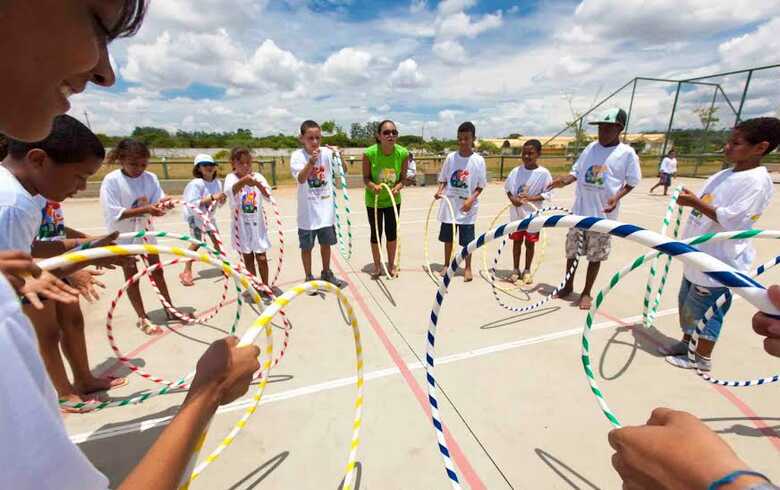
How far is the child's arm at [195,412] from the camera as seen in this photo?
3.01 feet

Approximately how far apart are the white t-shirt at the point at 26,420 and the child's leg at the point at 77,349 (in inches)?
130

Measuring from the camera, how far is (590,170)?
5.15 metres

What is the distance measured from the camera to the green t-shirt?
21.1ft

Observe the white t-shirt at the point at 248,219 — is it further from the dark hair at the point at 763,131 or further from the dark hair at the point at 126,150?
the dark hair at the point at 763,131

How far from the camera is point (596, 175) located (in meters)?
5.07

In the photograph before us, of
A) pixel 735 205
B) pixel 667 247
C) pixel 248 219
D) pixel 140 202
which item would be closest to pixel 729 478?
pixel 667 247

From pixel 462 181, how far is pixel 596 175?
2.21m

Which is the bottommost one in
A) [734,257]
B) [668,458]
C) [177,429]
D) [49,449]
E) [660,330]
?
[660,330]

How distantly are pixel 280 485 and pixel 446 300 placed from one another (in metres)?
3.65

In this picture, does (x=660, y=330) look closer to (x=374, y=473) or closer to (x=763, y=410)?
(x=763, y=410)

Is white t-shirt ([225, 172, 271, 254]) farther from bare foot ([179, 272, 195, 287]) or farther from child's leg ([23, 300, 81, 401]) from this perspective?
child's leg ([23, 300, 81, 401])

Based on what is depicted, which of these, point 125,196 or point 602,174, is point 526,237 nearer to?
point 602,174

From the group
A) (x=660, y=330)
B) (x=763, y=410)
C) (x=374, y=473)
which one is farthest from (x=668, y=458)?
(x=660, y=330)

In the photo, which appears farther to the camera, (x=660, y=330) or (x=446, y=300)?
(x=446, y=300)
